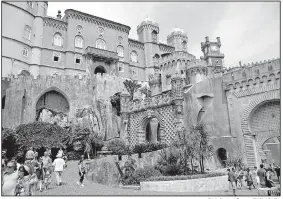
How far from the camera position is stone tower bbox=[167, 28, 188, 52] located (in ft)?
182

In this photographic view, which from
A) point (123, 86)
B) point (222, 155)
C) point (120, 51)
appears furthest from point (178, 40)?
point (222, 155)

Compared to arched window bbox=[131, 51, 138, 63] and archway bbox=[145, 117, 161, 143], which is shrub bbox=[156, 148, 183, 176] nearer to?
archway bbox=[145, 117, 161, 143]

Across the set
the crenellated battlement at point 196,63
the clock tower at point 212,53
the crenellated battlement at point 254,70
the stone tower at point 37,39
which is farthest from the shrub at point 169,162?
the clock tower at point 212,53

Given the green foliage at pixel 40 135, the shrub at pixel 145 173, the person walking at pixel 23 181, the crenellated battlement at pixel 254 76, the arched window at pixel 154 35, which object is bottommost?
the shrub at pixel 145 173

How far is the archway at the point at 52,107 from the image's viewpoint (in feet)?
98.4

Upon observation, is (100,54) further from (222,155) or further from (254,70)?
(222,155)

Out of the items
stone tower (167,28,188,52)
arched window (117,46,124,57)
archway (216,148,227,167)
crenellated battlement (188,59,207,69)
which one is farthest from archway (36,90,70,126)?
stone tower (167,28,188,52)

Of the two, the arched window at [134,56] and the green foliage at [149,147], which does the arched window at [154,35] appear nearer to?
the arched window at [134,56]

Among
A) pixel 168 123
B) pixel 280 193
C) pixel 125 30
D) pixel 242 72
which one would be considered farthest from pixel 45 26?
pixel 280 193

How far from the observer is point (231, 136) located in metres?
19.2

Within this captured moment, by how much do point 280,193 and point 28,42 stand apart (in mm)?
39842

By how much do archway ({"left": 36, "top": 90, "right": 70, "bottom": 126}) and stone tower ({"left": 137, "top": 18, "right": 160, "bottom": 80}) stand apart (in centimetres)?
2091

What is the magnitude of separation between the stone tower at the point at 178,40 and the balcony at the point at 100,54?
59.3 feet

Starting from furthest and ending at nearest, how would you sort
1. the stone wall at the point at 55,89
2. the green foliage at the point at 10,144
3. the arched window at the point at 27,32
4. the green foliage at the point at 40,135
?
the arched window at the point at 27,32 → the stone wall at the point at 55,89 → the green foliage at the point at 40,135 → the green foliage at the point at 10,144
